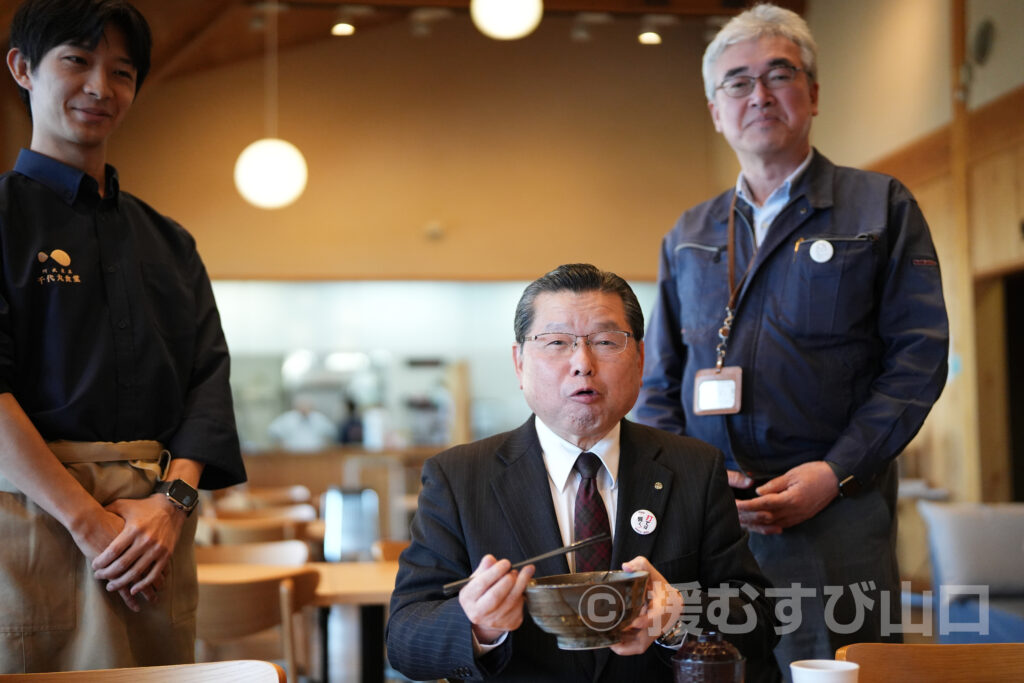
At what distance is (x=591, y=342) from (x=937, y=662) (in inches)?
29.2

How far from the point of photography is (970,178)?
714cm

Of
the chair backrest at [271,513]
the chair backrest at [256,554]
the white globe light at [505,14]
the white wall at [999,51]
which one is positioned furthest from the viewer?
the white wall at [999,51]

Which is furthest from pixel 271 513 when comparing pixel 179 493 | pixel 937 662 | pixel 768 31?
pixel 937 662

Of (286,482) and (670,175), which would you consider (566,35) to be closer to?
(670,175)

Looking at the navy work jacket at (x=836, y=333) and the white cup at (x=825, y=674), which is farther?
the navy work jacket at (x=836, y=333)

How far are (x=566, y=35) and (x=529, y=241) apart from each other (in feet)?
7.24

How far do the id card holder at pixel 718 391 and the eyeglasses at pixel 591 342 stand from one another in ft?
2.02

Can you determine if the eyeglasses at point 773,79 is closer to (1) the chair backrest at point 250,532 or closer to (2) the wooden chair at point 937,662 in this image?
(2) the wooden chair at point 937,662

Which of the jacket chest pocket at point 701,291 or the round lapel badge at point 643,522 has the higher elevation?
the jacket chest pocket at point 701,291

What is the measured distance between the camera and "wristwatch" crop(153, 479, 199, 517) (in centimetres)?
203

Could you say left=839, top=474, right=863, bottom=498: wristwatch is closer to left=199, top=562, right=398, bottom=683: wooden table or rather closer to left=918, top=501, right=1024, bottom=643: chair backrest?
left=199, top=562, right=398, bottom=683: wooden table

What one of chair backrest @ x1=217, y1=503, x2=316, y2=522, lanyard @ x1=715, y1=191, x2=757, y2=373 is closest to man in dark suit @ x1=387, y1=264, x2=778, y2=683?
lanyard @ x1=715, y1=191, x2=757, y2=373

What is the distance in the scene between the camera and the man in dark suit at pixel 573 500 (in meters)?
1.68
